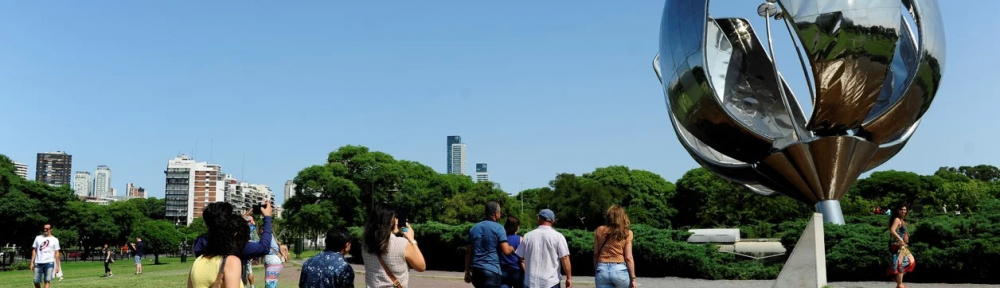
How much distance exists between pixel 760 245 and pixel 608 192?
38555 millimetres

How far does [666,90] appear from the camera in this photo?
18.2 meters

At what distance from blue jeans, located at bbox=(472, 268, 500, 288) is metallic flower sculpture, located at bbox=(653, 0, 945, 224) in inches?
365

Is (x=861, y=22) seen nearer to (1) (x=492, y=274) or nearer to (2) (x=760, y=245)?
(2) (x=760, y=245)

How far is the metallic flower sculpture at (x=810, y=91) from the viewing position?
14.4 metres

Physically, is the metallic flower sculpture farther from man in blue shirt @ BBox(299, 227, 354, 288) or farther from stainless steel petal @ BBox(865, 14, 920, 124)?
man in blue shirt @ BBox(299, 227, 354, 288)

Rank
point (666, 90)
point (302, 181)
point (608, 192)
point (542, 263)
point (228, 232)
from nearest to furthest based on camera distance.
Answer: point (228, 232) → point (542, 263) → point (666, 90) → point (302, 181) → point (608, 192)

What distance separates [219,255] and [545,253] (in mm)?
3373

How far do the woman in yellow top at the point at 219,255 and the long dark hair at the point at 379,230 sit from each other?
90 cm

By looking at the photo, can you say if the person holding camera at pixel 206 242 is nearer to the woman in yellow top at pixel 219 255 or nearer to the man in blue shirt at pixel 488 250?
the woman in yellow top at pixel 219 255

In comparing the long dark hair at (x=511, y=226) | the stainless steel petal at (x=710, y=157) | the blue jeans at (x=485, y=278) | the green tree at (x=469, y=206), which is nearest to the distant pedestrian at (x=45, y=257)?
the long dark hair at (x=511, y=226)

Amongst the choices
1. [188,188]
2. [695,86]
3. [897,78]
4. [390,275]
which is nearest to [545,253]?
[390,275]

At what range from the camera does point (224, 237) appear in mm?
4977

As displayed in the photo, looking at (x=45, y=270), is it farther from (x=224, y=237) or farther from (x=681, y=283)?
(x=681, y=283)

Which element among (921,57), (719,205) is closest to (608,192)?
(719,205)
